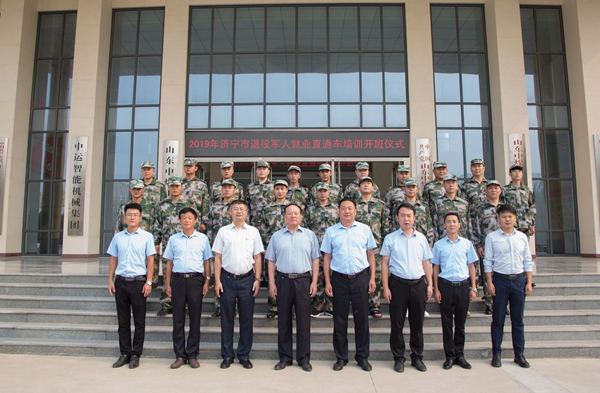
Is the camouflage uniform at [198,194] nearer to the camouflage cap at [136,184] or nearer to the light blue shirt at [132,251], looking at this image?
the camouflage cap at [136,184]

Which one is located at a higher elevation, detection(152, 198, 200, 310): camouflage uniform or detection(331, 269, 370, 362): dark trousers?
detection(152, 198, 200, 310): camouflage uniform

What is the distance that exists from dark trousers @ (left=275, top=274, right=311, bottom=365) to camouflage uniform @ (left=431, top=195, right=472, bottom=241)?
2.38m

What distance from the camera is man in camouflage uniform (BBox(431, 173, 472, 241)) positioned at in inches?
211

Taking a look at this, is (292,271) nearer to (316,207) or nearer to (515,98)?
(316,207)

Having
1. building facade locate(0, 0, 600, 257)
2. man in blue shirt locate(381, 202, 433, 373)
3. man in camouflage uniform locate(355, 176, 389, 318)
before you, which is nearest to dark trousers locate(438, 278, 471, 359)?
man in blue shirt locate(381, 202, 433, 373)

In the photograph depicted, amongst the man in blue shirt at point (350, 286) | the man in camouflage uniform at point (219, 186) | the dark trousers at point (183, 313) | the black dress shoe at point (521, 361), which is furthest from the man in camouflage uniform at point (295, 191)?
the black dress shoe at point (521, 361)

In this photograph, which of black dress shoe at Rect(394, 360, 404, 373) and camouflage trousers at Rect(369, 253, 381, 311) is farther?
camouflage trousers at Rect(369, 253, 381, 311)

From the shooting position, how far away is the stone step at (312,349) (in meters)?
4.36

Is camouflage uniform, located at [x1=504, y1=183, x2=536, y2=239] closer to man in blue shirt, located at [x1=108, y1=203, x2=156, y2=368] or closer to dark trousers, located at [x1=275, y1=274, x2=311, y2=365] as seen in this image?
dark trousers, located at [x1=275, y1=274, x2=311, y2=365]

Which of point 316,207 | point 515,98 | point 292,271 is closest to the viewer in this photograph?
point 292,271

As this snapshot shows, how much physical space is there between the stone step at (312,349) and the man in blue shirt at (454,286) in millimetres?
285

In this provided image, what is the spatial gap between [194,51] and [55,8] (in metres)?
4.48

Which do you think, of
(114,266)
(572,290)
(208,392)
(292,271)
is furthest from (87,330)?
(572,290)

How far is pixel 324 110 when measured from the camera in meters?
10.8
